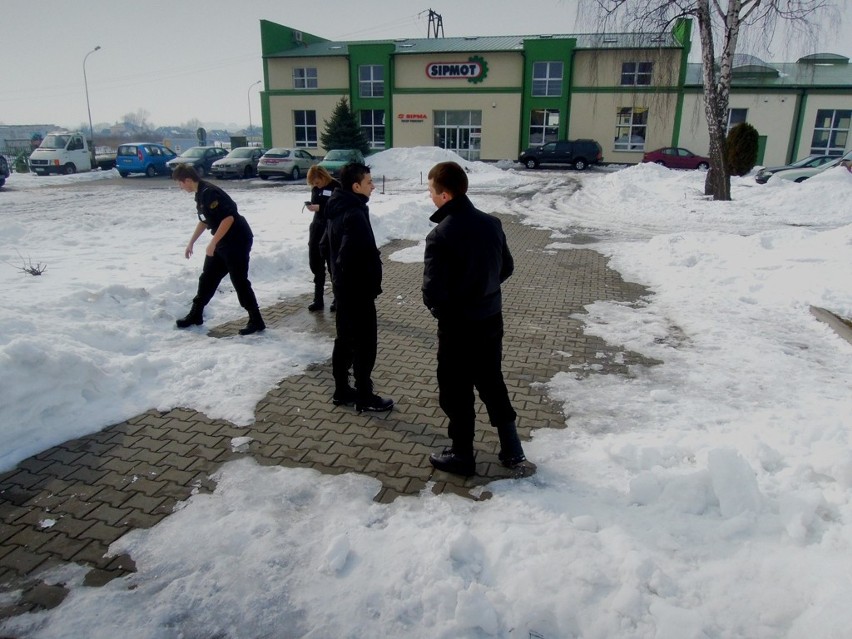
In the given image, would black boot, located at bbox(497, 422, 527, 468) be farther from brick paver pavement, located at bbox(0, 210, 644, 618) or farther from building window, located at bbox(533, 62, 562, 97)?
building window, located at bbox(533, 62, 562, 97)

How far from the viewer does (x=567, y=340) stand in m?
6.39

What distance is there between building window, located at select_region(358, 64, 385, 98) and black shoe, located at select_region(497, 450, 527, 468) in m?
39.1

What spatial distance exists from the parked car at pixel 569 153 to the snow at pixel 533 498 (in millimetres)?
26984

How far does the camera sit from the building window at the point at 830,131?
34.0 m

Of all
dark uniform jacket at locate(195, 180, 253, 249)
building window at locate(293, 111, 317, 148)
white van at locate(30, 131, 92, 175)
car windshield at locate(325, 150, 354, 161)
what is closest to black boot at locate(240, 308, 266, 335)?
dark uniform jacket at locate(195, 180, 253, 249)

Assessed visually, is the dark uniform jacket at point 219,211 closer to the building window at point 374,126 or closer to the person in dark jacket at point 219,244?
the person in dark jacket at point 219,244

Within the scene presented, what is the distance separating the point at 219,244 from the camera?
6141 millimetres

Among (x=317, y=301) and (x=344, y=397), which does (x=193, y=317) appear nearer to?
(x=317, y=301)

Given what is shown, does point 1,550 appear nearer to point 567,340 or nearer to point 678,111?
point 567,340

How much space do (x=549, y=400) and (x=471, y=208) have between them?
205 cm

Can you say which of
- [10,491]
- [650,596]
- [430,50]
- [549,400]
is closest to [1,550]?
[10,491]

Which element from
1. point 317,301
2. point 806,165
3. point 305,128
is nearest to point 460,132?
point 305,128

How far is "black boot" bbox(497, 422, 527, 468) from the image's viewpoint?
3.81m

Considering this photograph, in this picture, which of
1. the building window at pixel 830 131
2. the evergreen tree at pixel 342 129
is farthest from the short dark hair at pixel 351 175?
the building window at pixel 830 131
